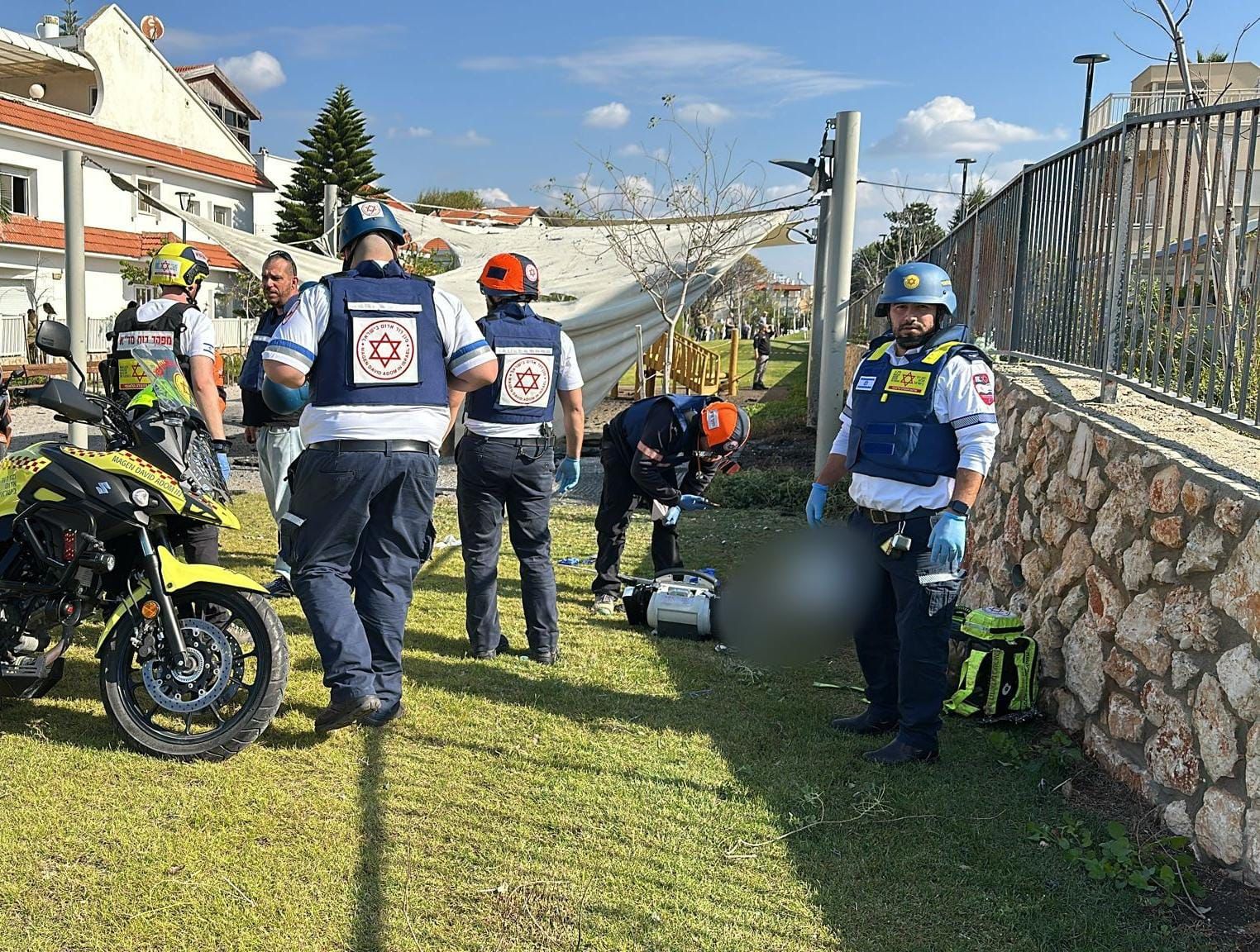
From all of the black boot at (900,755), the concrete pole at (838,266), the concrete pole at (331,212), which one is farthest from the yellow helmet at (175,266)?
the concrete pole at (331,212)

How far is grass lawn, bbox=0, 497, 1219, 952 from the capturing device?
292 cm

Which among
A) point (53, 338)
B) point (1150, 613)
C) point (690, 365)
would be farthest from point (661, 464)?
point (690, 365)

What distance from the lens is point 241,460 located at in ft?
39.1

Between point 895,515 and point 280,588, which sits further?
→ point 280,588

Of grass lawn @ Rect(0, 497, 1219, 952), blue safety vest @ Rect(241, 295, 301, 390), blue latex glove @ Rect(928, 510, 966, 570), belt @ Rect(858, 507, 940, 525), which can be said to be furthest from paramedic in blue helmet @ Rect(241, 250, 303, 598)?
blue latex glove @ Rect(928, 510, 966, 570)

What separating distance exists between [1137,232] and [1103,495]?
4.18 ft

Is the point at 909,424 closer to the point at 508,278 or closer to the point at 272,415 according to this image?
the point at 508,278

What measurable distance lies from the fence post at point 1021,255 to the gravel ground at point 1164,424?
99 cm

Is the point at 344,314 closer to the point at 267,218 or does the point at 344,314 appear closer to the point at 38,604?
the point at 38,604

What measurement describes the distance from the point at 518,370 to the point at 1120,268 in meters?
2.84

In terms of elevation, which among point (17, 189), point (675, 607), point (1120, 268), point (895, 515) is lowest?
point (675, 607)

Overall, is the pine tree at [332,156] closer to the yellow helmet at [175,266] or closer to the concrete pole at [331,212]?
the concrete pole at [331,212]

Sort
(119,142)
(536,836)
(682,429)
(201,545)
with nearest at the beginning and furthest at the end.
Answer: (536,836) < (201,545) < (682,429) < (119,142)

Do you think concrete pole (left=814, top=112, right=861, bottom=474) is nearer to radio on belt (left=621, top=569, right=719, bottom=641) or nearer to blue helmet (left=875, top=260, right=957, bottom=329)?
radio on belt (left=621, top=569, right=719, bottom=641)
